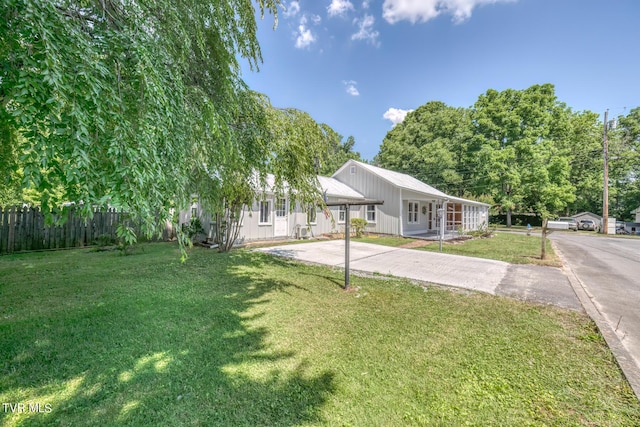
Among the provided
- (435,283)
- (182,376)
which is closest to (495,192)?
(435,283)

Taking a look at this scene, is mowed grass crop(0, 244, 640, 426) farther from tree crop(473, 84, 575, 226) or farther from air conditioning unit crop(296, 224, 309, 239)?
tree crop(473, 84, 575, 226)

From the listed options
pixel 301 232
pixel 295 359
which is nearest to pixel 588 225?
pixel 301 232

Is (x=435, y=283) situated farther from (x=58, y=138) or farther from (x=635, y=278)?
(x=58, y=138)

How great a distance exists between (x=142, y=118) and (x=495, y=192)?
32.8 m

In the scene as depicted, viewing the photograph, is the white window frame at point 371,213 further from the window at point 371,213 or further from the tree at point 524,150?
the tree at point 524,150

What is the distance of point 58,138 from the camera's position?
1684mm

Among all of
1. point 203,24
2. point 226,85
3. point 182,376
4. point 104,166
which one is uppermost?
point 203,24

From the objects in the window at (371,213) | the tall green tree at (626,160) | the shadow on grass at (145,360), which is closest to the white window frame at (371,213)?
the window at (371,213)

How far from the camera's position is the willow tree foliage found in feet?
5.48

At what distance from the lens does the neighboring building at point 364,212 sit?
1270cm

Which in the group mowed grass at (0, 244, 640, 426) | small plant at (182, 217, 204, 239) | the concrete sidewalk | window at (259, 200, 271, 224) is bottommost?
mowed grass at (0, 244, 640, 426)

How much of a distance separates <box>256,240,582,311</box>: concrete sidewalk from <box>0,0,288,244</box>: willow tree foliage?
580 centimetres

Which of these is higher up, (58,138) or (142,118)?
(142,118)

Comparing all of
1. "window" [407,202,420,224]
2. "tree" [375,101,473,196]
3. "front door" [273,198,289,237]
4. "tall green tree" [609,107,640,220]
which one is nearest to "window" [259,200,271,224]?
"front door" [273,198,289,237]
